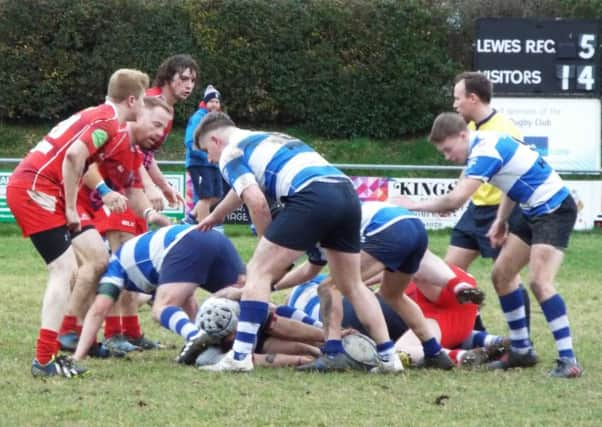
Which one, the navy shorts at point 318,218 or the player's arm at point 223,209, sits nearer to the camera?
the navy shorts at point 318,218

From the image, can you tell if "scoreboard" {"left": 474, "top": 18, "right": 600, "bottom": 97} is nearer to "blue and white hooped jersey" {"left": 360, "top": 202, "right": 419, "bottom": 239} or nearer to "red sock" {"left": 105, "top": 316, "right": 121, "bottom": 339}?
"red sock" {"left": 105, "top": 316, "right": 121, "bottom": 339}

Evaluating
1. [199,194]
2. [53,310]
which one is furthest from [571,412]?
[199,194]

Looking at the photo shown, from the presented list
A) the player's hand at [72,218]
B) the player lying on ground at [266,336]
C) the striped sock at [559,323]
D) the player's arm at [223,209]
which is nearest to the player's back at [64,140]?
the player's hand at [72,218]

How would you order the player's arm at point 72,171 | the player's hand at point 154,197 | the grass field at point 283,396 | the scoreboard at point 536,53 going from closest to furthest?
the grass field at point 283,396 < the player's arm at point 72,171 < the player's hand at point 154,197 < the scoreboard at point 536,53

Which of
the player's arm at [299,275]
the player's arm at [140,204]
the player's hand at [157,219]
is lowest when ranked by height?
the player's arm at [299,275]

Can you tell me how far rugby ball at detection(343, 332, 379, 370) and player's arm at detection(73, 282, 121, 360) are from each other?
5.17 feet

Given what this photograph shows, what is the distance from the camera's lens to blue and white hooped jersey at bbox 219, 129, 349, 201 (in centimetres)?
745

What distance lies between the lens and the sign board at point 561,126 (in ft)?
69.6

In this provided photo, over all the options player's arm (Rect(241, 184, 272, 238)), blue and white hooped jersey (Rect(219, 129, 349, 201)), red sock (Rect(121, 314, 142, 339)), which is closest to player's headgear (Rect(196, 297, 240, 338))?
player's arm (Rect(241, 184, 272, 238))

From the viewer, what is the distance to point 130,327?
898 cm

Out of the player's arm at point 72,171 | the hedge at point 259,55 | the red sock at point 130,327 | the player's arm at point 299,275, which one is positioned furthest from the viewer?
the hedge at point 259,55

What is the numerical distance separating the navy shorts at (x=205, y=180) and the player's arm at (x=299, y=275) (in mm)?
4644

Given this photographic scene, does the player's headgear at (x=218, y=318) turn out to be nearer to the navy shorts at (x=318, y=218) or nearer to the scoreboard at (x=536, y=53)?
the navy shorts at (x=318, y=218)

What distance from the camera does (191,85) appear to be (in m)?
10.5
